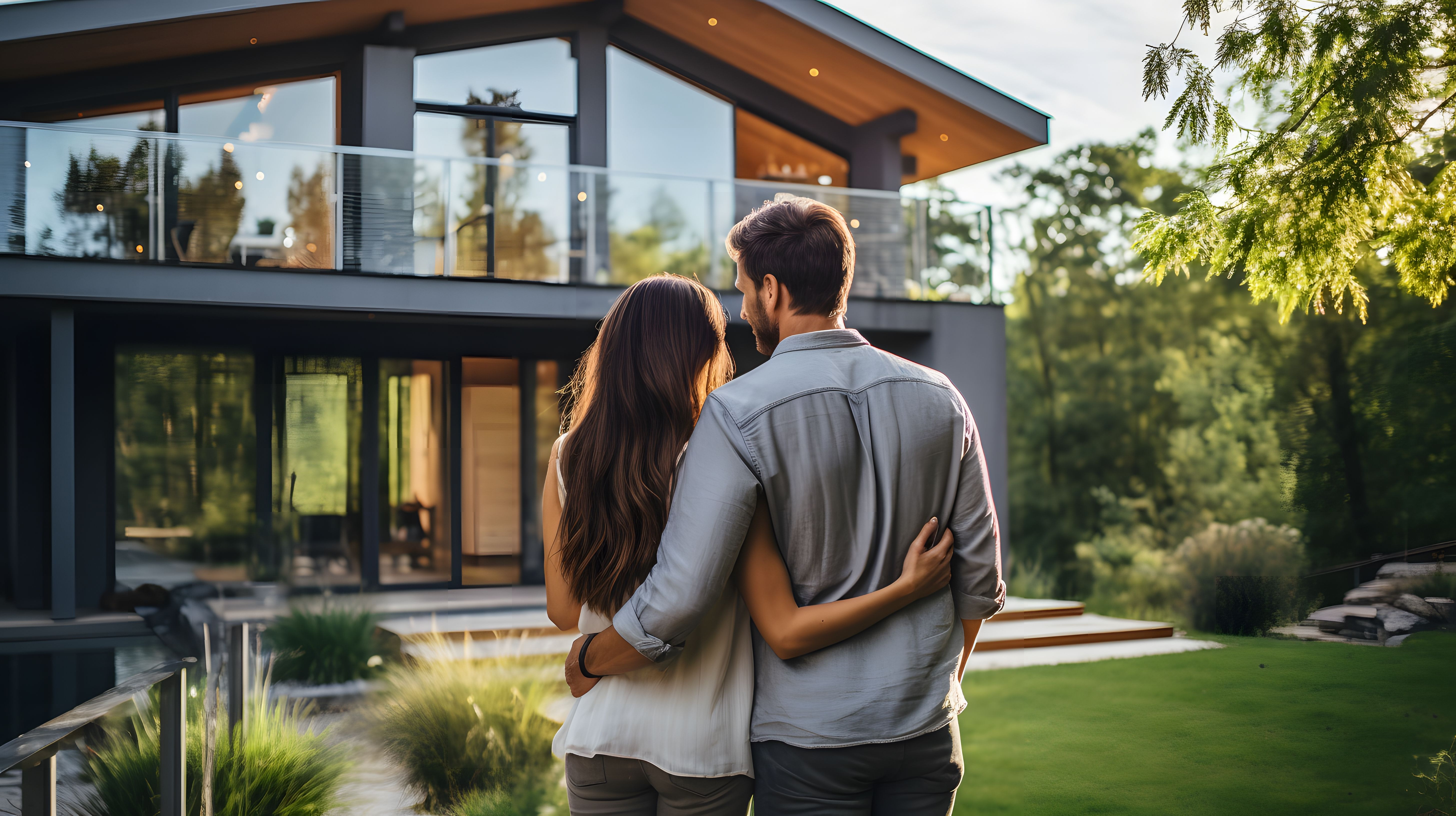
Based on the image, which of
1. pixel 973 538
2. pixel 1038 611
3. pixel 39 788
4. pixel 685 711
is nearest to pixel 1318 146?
pixel 973 538

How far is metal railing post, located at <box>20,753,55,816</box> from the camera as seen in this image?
5.98ft

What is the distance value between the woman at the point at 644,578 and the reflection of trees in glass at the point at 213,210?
7510 millimetres

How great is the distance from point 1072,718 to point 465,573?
610 centimetres

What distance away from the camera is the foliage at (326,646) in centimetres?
607

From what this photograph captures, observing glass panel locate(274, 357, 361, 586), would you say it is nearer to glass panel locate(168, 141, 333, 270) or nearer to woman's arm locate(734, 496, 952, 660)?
glass panel locate(168, 141, 333, 270)

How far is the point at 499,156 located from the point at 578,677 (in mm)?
9246

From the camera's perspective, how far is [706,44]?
35.7 feet

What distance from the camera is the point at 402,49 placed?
9.68 meters

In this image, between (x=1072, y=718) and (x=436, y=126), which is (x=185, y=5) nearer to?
(x=436, y=126)

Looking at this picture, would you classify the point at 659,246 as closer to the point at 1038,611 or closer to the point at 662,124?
the point at 662,124

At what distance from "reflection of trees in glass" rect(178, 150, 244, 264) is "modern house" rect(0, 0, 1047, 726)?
21 mm

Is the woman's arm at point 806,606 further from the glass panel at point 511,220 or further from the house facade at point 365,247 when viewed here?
the glass panel at point 511,220

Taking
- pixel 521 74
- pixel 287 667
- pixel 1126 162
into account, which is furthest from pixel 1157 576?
pixel 1126 162

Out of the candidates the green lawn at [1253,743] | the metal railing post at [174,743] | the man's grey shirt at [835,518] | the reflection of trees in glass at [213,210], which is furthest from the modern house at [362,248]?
the man's grey shirt at [835,518]
